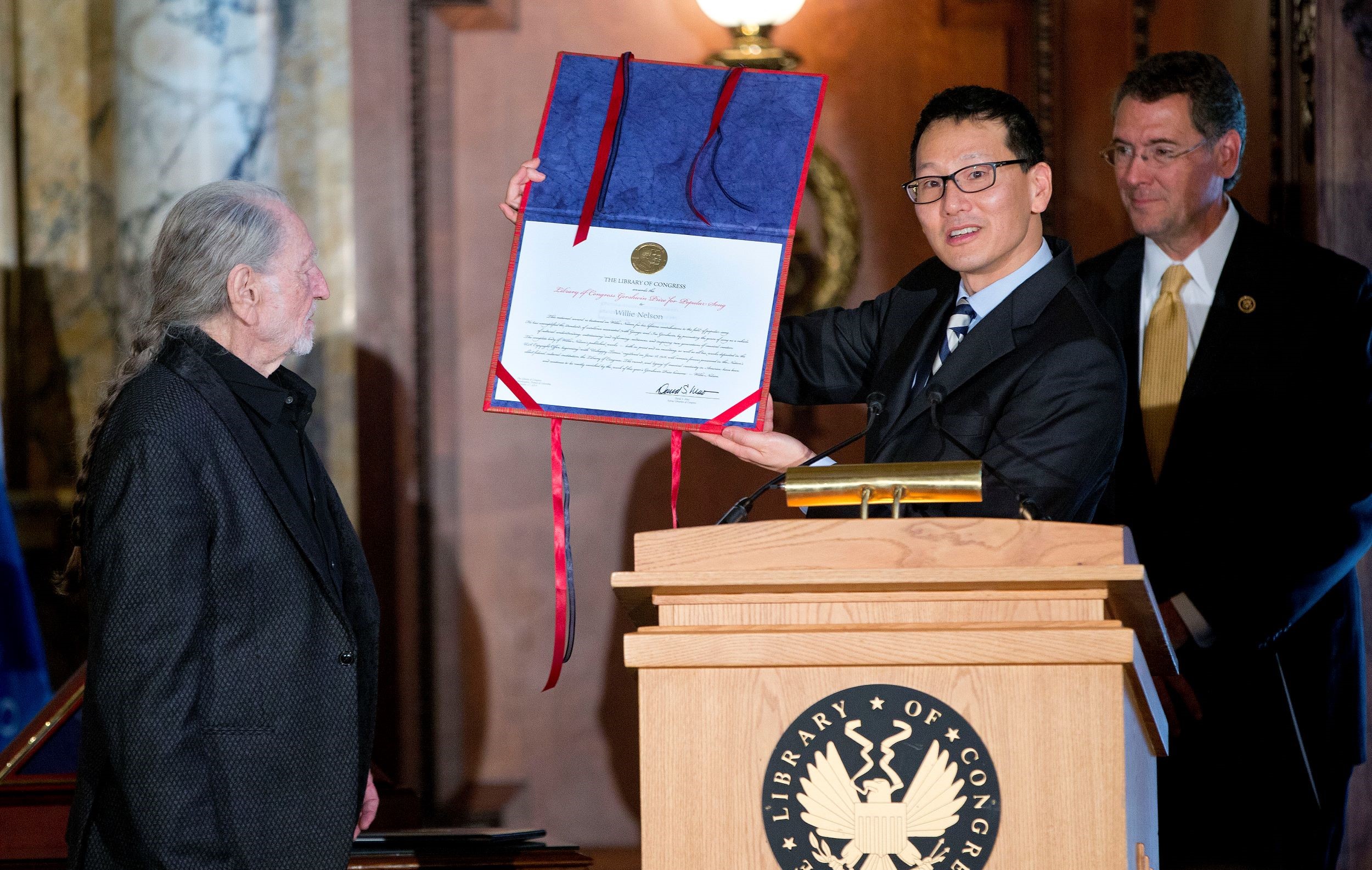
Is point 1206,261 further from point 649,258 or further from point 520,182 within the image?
point 520,182

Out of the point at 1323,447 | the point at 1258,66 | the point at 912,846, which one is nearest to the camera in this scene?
the point at 912,846

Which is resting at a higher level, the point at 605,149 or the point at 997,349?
the point at 605,149

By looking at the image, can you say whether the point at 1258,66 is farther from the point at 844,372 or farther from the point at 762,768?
the point at 762,768

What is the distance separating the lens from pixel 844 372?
2557 millimetres

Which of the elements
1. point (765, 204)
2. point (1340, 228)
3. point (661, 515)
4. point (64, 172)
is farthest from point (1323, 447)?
point (64, 172)

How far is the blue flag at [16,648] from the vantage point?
3479mm

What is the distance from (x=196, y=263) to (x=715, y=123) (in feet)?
2.63

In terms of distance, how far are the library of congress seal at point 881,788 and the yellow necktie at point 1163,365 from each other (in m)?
1.63

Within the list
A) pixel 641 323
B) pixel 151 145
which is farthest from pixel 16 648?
pixel 641 323

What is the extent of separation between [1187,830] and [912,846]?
181 cm

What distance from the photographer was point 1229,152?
306 centimetres

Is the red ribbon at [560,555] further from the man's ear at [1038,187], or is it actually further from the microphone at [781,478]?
the man's ear at [1038,187]

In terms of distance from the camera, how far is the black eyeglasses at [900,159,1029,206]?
2223mm
